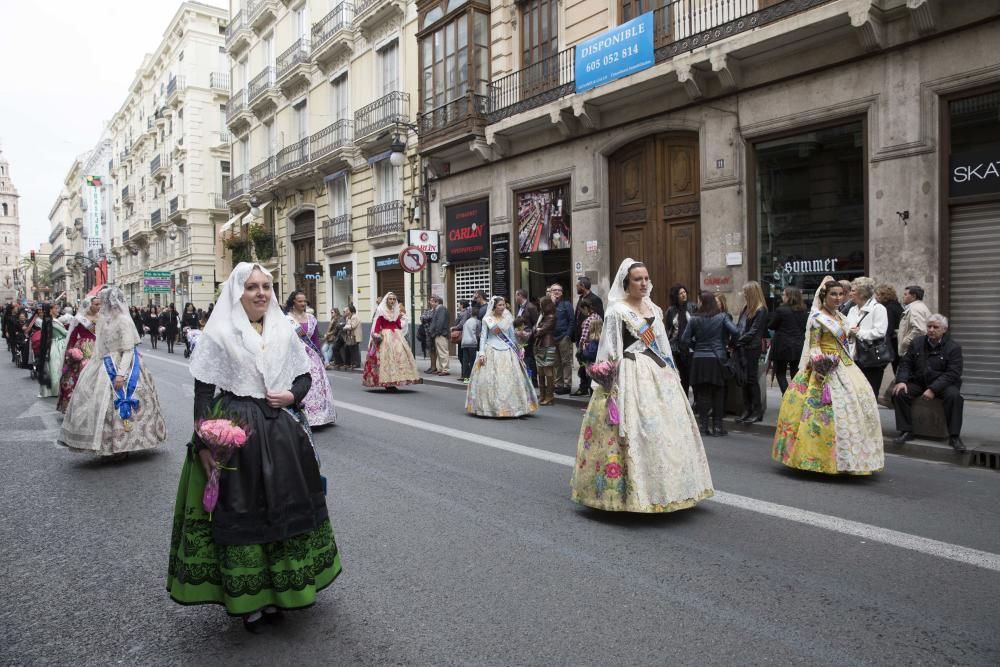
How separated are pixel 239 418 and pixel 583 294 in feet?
28.4

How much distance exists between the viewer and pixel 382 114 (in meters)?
22.9

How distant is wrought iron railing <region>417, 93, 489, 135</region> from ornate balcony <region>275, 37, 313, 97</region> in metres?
9.23

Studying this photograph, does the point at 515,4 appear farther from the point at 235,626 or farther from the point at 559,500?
the point at 235,626

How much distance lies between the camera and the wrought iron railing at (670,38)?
12.0m

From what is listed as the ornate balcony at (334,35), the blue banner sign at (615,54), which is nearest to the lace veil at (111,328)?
the blue banner sign at (615,54)

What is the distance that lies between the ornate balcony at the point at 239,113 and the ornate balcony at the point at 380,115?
461 inches

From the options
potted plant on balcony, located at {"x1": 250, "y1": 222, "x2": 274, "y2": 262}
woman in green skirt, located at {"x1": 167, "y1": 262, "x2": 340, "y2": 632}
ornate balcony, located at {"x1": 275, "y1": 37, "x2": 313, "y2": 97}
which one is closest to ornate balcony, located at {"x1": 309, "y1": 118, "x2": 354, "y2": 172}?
ornate balcony, located at {"x1": 275, "y1": 37, "x2": 313, "y2": 97}

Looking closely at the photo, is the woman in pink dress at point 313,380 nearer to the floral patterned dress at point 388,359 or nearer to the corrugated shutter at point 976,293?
the floral patterned dress at point 388,359

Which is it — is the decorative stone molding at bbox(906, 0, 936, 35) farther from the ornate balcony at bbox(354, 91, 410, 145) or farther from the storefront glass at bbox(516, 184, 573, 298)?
the ornate balcony at bbox(354, 91, 410, 145)

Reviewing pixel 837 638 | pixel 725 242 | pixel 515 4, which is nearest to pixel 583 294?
pixel 725 242

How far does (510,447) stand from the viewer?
7625 millimetres

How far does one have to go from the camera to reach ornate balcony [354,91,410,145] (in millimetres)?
21953

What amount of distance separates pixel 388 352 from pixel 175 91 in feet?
132

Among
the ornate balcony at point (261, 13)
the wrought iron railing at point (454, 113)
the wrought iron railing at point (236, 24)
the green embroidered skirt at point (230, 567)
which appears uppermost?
the wrought iron railing at point (236, 24)
